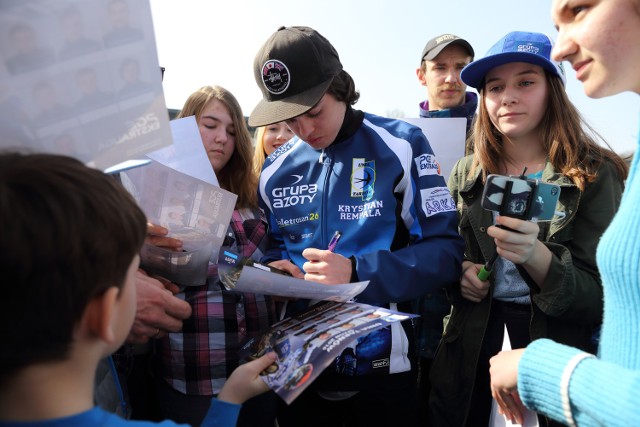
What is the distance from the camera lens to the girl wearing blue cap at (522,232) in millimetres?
1765

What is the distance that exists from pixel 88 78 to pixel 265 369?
859mm

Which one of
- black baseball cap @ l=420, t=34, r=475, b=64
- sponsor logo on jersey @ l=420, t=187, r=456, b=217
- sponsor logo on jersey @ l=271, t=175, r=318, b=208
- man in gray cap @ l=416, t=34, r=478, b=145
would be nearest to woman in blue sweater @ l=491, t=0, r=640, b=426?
sponsor logo on jersey @ l=420, t=187, r=456, b=217

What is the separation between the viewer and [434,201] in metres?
1.90

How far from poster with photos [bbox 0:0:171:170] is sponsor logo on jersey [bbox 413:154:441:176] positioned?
1068mm

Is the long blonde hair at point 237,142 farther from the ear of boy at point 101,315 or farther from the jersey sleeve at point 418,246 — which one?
the ear of boy at point 101,315

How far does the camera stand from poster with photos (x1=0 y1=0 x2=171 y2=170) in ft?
3.33

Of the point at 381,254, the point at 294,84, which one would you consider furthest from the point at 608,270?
the point at 294,84

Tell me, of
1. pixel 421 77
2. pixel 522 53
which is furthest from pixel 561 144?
pixel 421 77

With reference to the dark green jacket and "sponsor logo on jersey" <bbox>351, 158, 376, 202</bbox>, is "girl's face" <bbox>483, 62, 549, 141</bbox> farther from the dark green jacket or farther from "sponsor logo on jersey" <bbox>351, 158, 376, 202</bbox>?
"sponsor logo on jersey" <bbox>351, 158, 376, 202</bbox>

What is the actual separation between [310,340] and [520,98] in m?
1.52

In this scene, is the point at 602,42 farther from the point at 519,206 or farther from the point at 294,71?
the point at 294,71

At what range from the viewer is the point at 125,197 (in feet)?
3.29

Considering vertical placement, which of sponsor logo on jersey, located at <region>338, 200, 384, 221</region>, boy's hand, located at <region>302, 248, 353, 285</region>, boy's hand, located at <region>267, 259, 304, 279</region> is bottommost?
boy's hand, located at <region>267, 259, 304, 279</region>

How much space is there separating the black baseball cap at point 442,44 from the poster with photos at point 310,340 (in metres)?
2.88
